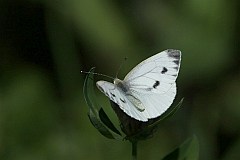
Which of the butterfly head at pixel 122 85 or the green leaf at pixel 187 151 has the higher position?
the butterfly head at pixel 122 85

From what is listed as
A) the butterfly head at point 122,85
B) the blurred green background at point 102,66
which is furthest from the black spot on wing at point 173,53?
the blurred green background at point 102,66

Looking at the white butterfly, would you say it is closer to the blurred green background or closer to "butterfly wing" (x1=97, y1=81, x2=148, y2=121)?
"butterfly wing" (x1=97, y1=81, x2=148, y2=121)

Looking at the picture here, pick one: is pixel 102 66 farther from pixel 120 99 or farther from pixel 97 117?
pixel 120 99

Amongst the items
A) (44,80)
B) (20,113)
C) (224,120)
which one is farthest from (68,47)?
(224,120)

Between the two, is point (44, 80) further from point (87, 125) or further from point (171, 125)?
point (171, 125)

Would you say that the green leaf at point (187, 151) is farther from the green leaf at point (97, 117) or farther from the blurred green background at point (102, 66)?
the blurred green background at point (102, 66)

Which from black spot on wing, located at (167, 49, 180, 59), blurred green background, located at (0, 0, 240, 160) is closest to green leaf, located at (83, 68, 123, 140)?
black spot on wing, located at (167, 49, 180, 59)

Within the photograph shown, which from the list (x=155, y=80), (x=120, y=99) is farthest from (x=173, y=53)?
(x=120, y=99)

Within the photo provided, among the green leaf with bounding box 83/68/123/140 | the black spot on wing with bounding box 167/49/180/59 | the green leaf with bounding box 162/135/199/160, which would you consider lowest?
the green leaf with bounding box 162/135/199/160
